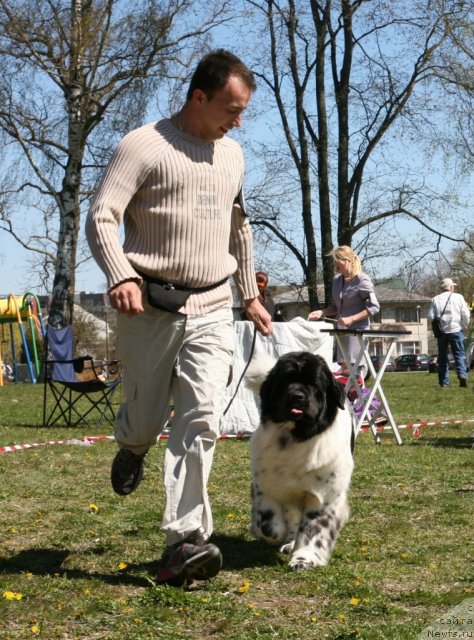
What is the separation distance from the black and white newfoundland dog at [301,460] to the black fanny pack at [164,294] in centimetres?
72

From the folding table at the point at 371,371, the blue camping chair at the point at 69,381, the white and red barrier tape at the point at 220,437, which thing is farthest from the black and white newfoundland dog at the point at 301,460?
the blue camping chair at the point at 69,381

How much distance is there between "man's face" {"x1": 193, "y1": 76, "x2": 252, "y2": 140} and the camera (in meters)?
4.00

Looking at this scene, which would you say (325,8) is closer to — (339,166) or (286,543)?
(339,166)

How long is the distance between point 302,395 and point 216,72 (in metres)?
1.46

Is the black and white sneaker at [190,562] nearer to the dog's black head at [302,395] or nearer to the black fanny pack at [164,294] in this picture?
the dog's black head at [302,395]

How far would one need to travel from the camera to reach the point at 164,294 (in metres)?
3.94

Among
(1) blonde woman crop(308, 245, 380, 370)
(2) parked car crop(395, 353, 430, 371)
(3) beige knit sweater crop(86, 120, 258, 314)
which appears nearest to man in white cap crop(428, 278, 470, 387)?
(1) blonde woman crop(308, 245, 380, 370)

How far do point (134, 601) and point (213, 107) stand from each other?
202 cm

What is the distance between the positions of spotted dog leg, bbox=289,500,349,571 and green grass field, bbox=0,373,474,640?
7 centimetres

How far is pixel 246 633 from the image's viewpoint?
3.26 metres

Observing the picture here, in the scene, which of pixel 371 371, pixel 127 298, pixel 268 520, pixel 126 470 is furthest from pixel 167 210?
pixel 371 371

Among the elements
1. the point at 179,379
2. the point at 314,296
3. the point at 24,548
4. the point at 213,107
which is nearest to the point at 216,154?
the point at 213,107

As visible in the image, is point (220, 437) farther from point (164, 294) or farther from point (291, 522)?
point (164, 294)

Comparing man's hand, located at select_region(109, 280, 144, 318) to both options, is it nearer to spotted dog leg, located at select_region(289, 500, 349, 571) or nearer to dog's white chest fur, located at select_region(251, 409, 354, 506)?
dog's white chest fur, located at select_region(251, 409, 354, 506)
